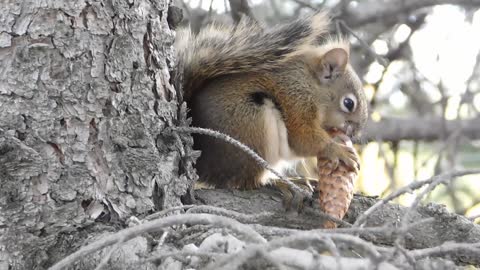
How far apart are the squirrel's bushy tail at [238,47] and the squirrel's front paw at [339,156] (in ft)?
0.86

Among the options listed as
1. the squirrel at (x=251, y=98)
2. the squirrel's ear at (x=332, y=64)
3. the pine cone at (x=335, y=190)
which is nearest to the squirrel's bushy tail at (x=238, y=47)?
the squirrel at (x=251, y=98)

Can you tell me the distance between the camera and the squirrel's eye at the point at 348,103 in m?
2.19

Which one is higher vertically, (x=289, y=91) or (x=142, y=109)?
(x=289, y=91)

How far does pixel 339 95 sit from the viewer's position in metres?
2.20

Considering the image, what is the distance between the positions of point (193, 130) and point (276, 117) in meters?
0.53

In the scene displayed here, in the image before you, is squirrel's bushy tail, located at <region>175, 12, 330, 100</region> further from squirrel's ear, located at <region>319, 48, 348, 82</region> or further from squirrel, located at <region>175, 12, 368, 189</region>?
squirrel's ear, located at <region>319, 48, 348, 82</region>

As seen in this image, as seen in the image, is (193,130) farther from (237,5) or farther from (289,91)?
(237,5)

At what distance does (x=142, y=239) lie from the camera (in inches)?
47.6

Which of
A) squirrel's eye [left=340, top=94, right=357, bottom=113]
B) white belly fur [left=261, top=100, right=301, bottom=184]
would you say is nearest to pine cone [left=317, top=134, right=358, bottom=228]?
white belly fur [left=261, top=100, right=301, bottom=184]

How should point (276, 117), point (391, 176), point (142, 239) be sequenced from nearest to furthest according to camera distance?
point (142, 239) → point (276, 117) → point (391, 176)

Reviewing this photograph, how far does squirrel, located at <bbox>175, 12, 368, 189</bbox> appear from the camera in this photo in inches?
72.2

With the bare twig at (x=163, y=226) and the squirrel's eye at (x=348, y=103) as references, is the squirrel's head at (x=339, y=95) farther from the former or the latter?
the bare twig at (x=163, y=226)

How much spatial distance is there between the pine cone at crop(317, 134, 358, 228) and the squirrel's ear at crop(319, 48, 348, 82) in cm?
47

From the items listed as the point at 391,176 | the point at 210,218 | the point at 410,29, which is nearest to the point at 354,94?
the point at 391,176
